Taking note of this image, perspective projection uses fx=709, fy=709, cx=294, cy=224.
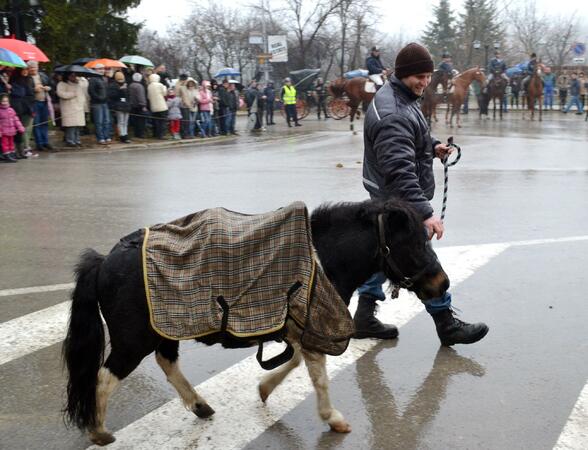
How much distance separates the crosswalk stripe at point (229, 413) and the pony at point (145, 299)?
0.12 m

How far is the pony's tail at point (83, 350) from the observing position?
3592mm

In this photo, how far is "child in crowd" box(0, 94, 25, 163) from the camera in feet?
49.3

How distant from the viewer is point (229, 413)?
13.3 ft

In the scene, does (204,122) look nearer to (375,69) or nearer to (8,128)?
(375,69)

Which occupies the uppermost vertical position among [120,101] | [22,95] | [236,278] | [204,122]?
[22,95]

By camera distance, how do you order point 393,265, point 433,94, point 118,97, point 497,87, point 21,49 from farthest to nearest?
point 497,87 → point 433,94 → point 118,97 → point 21,49 → point 393,265

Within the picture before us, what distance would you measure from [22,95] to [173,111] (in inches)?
242

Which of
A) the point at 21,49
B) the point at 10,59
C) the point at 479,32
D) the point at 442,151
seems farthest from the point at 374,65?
the point at 479,32

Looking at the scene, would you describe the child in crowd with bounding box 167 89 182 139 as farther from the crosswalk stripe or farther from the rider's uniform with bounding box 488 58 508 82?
the crosswalk stripe

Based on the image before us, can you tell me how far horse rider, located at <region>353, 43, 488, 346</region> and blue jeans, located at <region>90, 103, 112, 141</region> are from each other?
15.0 meters

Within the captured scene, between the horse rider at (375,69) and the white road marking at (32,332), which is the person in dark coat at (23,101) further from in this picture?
the horse rider at (375,69)

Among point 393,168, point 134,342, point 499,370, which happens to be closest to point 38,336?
point 134,342

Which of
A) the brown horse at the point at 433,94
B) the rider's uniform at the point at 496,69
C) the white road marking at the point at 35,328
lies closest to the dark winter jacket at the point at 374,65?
the brown horse at the point at 433,94

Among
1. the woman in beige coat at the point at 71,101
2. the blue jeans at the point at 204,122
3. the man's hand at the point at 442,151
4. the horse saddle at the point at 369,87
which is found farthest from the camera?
the horse saddle at the point at 369,87
